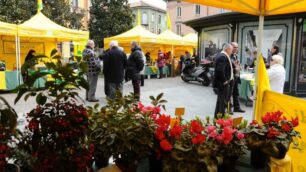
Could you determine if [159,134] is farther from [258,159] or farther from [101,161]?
[258,159]

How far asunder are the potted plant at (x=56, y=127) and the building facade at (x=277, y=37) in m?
10.7

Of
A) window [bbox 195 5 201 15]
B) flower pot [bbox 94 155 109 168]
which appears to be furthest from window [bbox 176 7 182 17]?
flower pot [bbox 94 155 109 168]

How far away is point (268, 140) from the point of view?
2250mm

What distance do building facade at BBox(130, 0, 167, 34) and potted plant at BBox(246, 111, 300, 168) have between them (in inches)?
2595

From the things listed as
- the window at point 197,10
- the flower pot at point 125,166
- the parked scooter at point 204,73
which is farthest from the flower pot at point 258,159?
the window at point 197,10

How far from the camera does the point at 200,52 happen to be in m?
16.7

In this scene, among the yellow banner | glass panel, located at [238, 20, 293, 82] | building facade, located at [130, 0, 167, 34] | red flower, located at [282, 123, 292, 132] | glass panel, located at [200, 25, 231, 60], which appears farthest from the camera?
building facade, located at [130, 0, 167, 34]

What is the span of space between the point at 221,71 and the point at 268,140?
3.95 meters

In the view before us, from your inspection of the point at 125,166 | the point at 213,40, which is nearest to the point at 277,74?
the point at 125,166

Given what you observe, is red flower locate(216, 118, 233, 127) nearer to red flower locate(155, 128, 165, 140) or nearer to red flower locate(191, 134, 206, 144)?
red flower locate(191, 134, 206, 144)

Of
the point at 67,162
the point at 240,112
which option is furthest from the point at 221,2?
the point at 240,112

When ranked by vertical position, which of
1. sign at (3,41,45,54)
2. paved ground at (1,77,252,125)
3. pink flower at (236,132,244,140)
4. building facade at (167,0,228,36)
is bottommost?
paved ground at (1,77,252,125)

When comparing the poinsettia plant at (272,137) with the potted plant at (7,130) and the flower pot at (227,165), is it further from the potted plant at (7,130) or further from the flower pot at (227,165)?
the potted plant at (7,130)

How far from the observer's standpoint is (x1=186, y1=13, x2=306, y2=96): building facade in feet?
36.2
